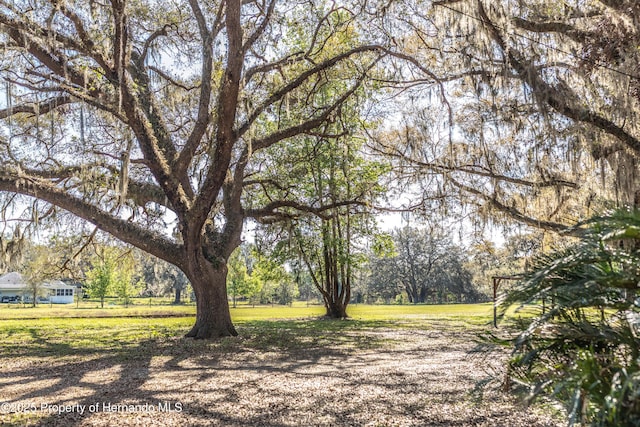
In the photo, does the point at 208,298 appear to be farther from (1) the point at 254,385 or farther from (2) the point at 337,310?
(2) the point at 337,310

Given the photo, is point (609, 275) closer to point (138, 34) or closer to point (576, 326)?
point (576, 326)

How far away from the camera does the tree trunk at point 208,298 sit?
843 centimetres

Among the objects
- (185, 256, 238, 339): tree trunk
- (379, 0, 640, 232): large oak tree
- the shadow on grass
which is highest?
(379, 0, 640, 232): large oak tree

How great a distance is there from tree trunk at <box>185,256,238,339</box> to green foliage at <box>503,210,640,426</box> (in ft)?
22.7

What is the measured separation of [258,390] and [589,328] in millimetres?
3253

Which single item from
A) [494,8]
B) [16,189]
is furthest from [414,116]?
[16,189]

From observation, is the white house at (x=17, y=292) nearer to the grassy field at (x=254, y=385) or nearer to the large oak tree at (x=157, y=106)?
the large oak tree at (x=157, y=106)

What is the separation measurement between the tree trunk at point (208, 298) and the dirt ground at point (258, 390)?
53.9 inches

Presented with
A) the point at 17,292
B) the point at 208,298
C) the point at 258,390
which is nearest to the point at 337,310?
the point at 208,298

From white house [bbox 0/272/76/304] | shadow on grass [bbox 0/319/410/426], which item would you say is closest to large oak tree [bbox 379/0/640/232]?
shadow on grass [bbox 0/319/410/426]

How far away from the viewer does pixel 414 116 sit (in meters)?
10.8

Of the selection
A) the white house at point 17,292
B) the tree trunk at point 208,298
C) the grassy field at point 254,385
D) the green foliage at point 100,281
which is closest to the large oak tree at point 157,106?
the tree trunk at point 208,298

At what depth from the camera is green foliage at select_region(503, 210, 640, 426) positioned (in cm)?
181

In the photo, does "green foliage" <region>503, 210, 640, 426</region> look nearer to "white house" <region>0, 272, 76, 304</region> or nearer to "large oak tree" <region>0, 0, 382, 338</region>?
"large oak tree" <region>0, 0, 382, 338</region>
